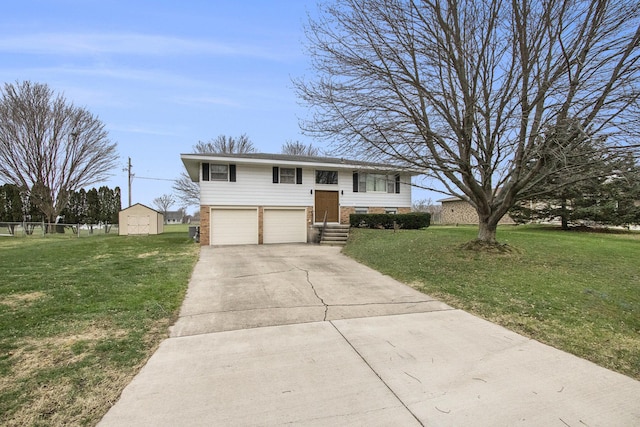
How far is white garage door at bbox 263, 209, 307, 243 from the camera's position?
16344 mm

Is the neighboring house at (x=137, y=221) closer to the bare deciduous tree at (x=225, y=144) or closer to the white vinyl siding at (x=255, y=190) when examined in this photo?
the bare deciduous tree at (x=225, y=144)

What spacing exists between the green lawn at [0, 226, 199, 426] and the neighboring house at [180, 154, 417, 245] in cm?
798

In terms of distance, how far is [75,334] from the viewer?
12.5 ft

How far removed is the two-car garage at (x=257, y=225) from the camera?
15547 millimetres

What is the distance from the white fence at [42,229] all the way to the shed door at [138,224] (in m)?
2.55

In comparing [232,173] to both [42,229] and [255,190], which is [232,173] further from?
[42,229]

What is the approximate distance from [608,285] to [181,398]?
7.65 meters

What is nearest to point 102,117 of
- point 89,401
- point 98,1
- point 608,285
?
point 98,1

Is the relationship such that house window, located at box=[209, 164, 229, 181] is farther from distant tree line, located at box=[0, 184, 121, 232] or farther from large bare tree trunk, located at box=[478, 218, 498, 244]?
distant tree line, located at box=[0, 184, 121, 232]

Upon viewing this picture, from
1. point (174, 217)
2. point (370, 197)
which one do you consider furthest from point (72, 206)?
point (174, 217)

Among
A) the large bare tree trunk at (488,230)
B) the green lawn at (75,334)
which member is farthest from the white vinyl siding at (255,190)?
the large bare tree trunk at (488,230)

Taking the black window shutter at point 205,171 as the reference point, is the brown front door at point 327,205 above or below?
below

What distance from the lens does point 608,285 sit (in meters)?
6.45

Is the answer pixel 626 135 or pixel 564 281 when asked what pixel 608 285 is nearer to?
pixel 564 281
